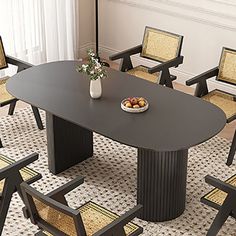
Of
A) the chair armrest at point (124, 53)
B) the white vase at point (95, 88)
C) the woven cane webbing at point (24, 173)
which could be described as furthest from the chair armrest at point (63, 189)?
the chair armrest at point (124, 53)

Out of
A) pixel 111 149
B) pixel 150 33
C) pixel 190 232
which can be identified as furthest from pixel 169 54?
pixel 190 232

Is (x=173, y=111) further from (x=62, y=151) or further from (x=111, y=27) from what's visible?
(x=111, y=27)

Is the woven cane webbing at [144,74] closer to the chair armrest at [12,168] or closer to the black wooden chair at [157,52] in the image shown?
the black wooden chair at [157,52]

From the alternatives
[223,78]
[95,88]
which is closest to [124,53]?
[223,78]

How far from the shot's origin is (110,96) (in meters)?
4.82

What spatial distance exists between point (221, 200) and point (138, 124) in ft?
2.58

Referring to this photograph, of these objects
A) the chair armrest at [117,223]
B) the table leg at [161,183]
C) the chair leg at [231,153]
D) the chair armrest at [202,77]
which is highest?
the chair armrest at [117,223]

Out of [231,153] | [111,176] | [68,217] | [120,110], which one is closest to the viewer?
[68,217]

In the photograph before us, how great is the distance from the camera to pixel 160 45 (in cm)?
590

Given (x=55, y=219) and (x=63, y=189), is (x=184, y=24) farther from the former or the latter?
(x=55, y=219)

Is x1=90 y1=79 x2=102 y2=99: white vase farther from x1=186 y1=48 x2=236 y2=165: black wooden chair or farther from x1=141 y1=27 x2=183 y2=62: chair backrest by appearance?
x1=141 y1=27 x2=183 y2=62: chair backrest

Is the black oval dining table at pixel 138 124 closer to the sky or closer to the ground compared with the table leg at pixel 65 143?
closer to the sky

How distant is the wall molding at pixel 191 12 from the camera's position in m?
6.09

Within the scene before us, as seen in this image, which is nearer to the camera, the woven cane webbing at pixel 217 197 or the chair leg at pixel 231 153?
the woven cane webbing at pixel 217 197
